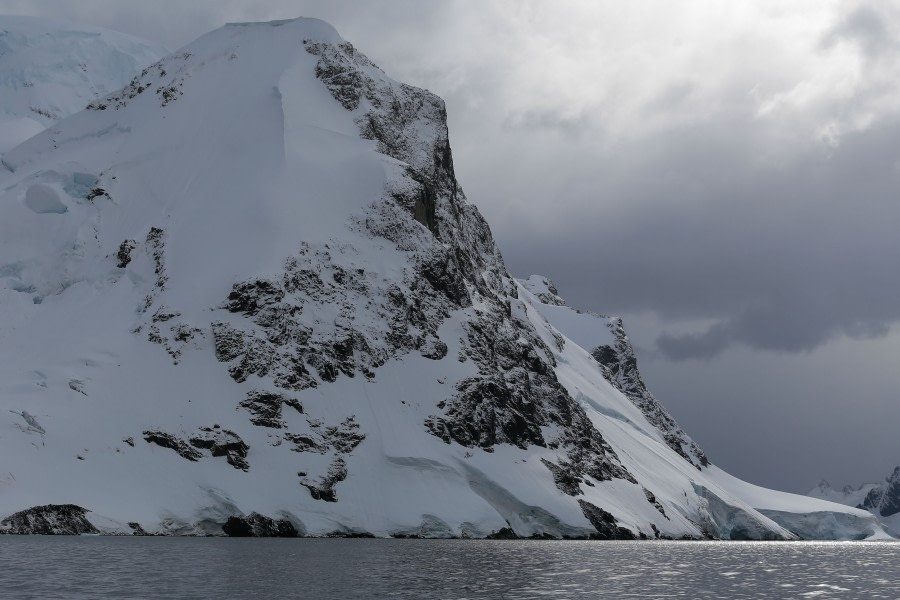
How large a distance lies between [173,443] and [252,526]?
53.2 ft

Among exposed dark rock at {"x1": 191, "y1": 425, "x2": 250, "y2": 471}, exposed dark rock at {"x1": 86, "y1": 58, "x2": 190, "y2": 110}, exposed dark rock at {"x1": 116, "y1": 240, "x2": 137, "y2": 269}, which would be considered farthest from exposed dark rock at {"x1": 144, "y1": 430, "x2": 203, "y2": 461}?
exposed dark rock at {"x1": 86, "y1": 58, "x2": 190, "y2": 110}

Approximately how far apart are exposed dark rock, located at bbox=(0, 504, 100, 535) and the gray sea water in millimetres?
6028

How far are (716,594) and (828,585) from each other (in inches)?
578

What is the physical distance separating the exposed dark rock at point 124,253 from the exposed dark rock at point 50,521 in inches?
2317

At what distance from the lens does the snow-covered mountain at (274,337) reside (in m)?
122

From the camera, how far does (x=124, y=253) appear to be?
156m

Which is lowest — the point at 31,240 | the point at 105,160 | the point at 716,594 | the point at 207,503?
the point at 716,594

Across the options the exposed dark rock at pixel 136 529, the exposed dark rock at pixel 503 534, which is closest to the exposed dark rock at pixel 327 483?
the exposed dark rock at pixel 503 534

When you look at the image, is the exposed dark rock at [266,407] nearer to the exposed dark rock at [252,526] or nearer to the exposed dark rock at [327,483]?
the exposed dark rock at [327,483]

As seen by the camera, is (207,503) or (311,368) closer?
(207,503)

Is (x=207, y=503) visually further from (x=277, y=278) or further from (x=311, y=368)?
(x=277, y=278)

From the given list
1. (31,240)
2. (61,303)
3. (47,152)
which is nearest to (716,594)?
(61,303)

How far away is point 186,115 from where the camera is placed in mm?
181000

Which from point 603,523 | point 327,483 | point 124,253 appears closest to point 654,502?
point 603,523
